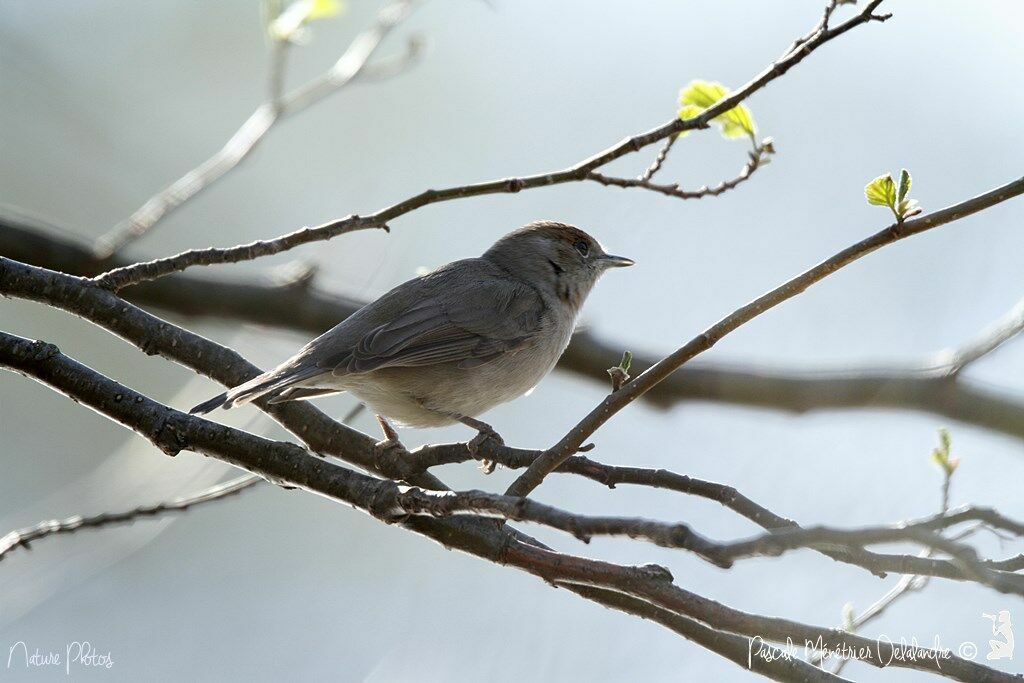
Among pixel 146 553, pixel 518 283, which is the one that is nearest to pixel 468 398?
pixel 518 283

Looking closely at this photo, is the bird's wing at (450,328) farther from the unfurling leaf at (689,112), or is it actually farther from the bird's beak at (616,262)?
the unfurling leaf at (689,112)

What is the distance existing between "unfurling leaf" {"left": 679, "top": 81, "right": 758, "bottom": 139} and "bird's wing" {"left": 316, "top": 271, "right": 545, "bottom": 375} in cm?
182

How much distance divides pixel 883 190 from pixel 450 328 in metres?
2.68

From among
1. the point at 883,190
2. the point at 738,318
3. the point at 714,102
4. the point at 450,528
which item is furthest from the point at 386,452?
the point at 883,190

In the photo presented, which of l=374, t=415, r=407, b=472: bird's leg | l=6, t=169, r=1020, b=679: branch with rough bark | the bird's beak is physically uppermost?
the bird's beak

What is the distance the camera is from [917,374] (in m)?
5.13

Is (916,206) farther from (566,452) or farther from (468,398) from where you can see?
(468,398)

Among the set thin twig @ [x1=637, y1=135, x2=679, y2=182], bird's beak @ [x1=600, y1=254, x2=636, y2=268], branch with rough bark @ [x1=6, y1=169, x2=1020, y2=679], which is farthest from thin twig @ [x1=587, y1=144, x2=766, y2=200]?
bird's beak @ [x1=600, y1=254, x2=636, y2=268]

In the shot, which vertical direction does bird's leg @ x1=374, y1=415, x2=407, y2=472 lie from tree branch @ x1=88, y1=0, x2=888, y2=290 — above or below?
below

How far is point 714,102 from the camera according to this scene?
3.58 meters

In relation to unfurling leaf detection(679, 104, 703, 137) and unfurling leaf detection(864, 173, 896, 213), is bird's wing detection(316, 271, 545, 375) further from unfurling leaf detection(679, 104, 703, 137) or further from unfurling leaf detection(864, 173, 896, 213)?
unfurling leaf detection(864, 173, 896, 213)

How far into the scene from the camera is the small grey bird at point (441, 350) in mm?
4488

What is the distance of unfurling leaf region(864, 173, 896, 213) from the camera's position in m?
2.85

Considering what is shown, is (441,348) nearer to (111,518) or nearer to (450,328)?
(450,328)
